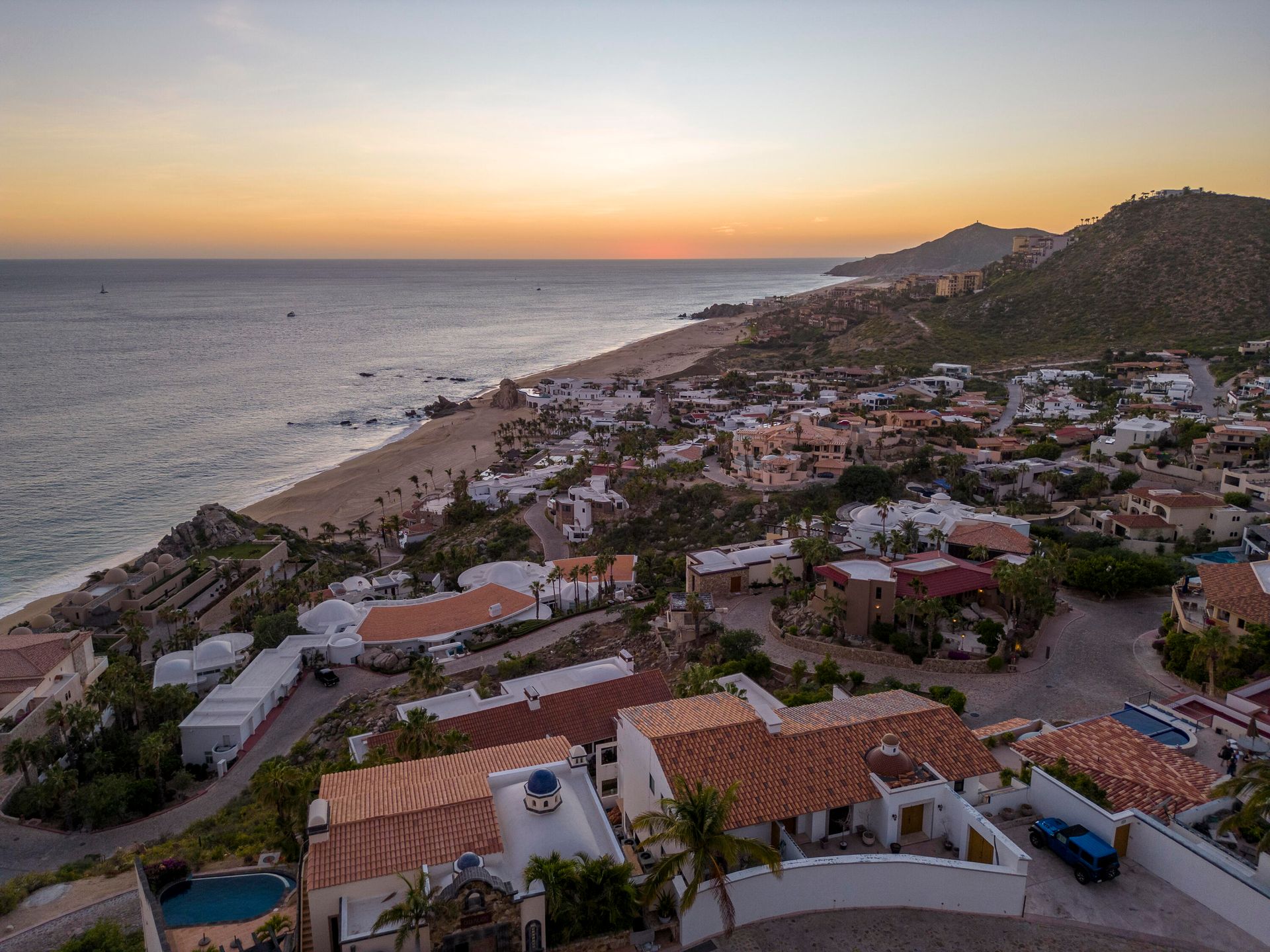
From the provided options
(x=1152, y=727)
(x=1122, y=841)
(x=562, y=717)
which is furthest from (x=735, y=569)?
(x=1122, y=841)

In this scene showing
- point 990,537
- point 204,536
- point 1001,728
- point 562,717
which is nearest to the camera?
point 1001,728

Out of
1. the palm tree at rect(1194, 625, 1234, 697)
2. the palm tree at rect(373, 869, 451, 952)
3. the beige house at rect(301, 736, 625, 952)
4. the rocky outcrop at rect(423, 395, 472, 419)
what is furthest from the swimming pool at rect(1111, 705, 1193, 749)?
the rocky outcrop at rect(423, 395, 472, 419)

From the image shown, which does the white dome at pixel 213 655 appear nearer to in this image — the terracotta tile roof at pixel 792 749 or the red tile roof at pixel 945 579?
the terracotta tile roof at pixel 792 749

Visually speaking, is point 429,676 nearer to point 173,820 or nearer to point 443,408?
point 173,820

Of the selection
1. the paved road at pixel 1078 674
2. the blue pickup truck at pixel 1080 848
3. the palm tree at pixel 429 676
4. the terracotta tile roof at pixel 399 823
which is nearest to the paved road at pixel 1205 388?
the paved road at pixel 1078 674

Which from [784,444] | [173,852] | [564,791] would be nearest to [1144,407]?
[784,444]
